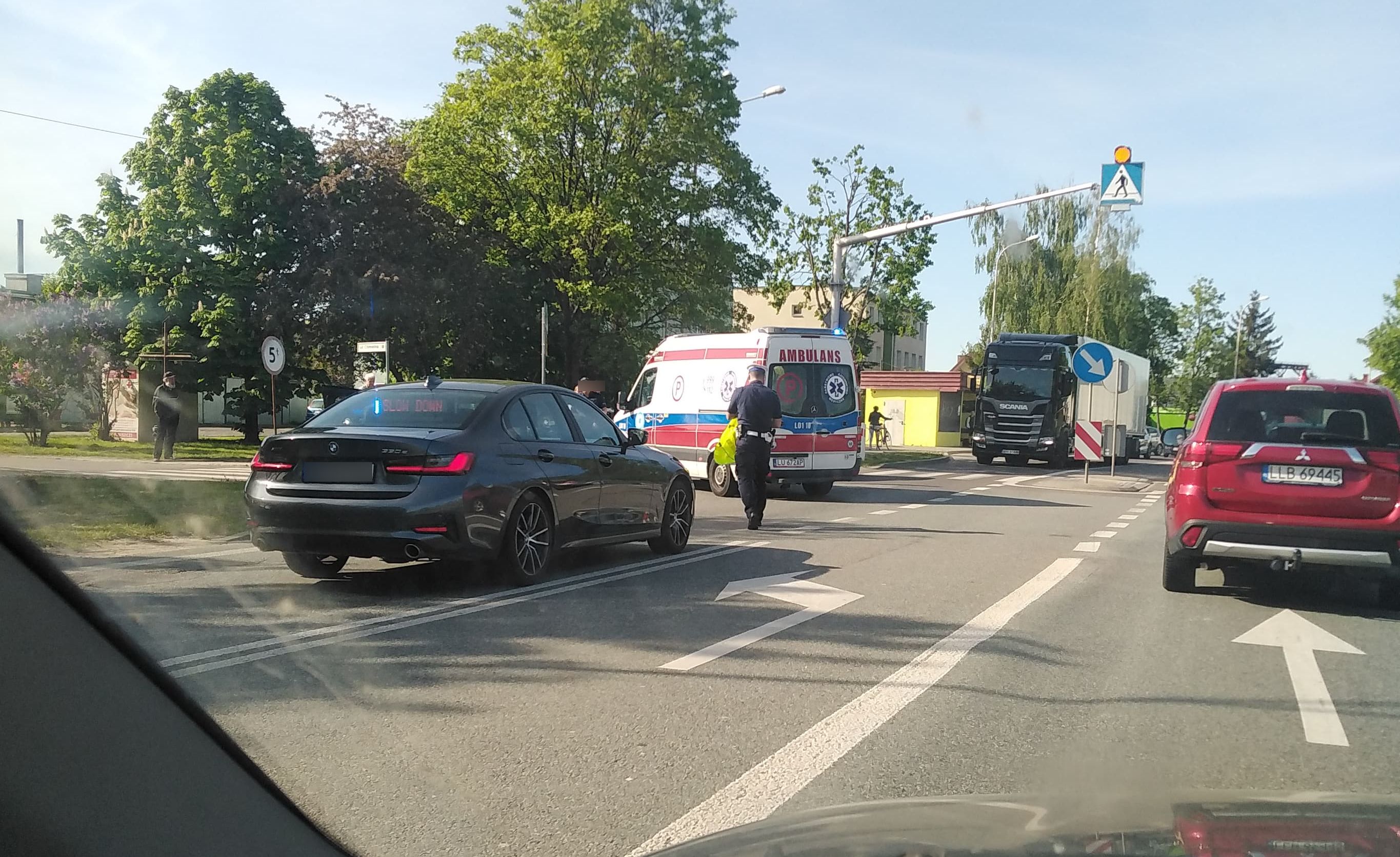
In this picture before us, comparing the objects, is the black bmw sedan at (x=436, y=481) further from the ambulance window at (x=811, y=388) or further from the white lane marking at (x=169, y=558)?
the ambulance window at (x=811, y=388)

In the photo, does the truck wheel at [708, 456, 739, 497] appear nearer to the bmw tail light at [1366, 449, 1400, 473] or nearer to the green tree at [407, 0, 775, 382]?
the bmw tail light at [1366, 449, 1400, 473]

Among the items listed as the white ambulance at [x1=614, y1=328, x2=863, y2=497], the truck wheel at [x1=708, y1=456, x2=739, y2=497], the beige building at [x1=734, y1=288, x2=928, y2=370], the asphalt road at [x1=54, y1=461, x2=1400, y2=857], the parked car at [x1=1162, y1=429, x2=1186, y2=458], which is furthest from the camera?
the beige building at [x1=734, y1=288, x2=928, y2=370]

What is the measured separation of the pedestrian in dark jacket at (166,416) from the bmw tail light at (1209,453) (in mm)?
7875

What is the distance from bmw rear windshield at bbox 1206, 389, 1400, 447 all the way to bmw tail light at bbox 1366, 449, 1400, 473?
0.10 meters

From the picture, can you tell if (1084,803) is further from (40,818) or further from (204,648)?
(204,648)

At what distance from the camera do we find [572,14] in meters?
32.7

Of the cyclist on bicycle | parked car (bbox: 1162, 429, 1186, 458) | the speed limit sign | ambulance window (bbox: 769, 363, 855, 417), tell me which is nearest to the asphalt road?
parked car (bbox: 1162, 429, 1186, 458)

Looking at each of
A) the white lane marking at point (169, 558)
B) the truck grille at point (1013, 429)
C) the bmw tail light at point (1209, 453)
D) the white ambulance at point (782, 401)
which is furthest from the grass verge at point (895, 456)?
the white lane marking at point (169, 558)

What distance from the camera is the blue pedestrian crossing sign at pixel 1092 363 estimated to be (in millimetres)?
22594

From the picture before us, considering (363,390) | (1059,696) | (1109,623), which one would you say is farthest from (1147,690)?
(363,390)

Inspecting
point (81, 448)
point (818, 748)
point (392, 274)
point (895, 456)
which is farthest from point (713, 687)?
point (895, 456)

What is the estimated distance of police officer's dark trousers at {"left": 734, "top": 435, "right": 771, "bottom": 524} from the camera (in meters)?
12.8

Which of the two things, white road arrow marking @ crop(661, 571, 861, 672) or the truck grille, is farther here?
the truck grille

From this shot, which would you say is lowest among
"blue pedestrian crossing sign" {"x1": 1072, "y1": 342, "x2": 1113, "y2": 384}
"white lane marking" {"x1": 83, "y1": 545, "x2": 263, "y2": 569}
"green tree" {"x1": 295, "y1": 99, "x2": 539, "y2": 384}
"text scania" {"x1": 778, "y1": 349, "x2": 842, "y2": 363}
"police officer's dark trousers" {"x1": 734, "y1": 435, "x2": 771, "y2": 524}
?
"white lane marking" {"x1": 83, "y1": 545, "x2": 263, "y2": 569}
